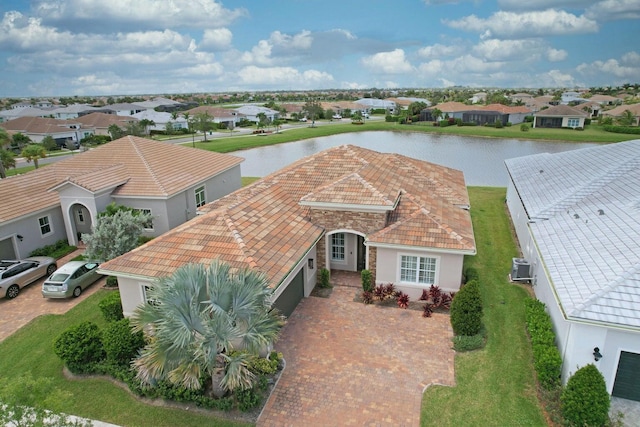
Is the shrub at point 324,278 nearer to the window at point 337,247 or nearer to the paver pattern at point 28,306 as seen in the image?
the window at point 337,247

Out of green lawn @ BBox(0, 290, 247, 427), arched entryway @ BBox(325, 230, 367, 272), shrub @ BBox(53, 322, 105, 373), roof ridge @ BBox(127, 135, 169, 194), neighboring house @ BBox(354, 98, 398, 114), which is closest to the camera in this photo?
green lawn @ BBox(0, 290, 247, 427)

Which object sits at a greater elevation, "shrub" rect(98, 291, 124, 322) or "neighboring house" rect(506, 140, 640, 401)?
"neighboring house" rect(506, 140, 640, 401)

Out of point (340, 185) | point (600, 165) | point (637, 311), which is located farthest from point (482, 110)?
point (637, 311)

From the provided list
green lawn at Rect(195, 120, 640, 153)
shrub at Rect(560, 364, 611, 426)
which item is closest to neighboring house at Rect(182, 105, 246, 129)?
green lawn at Rect(195, 120, 640, 153)

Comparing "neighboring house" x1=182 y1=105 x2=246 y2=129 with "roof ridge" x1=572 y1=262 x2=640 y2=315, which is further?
"neighboring house" x1=182 y1=105 x2=246 y2=129

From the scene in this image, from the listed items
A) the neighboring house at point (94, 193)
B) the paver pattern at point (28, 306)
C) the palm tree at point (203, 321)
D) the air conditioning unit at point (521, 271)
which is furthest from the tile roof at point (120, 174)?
the air conditioning unit at point (521, 271)

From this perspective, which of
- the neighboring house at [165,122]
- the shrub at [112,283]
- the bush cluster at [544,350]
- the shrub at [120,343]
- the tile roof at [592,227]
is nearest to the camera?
the tile roof at [592,227]

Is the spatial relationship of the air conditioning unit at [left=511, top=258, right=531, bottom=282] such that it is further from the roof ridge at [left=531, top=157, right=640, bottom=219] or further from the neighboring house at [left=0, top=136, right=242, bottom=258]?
the neighboring house at [left=0, top=136, right=242, bottom=258]

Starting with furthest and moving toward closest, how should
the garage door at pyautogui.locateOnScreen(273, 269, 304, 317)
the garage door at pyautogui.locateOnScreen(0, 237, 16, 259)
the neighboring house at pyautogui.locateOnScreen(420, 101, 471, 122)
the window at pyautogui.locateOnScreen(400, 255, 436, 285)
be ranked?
the neighboring house at pyautogui.locateOnScreen(420, 101, 471, 122)
the garage door at pyautogui.locateOnScreen(0, 237, 16, 259)
the window at pyautogui.locateOnScreen(400, 255, 436, 285)
the garage door at pyautogui.locateOnScreen(273, 269, 304, 317)
